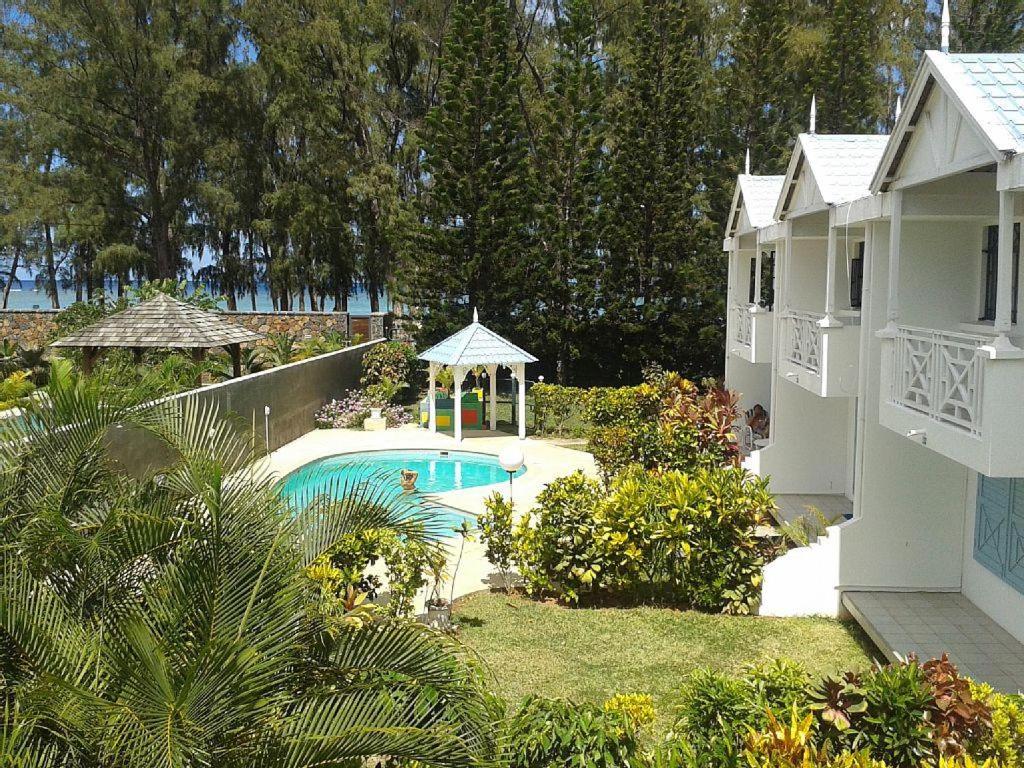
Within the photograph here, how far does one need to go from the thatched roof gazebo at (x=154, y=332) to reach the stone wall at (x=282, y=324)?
28.1ft

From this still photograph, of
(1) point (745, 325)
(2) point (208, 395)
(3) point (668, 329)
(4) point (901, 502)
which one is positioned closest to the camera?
(4) point (901, 502)

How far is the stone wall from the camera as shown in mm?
22312

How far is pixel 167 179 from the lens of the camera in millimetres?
28016

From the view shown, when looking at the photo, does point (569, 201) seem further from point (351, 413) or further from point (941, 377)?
point (941, 377)

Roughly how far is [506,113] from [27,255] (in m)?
26.2

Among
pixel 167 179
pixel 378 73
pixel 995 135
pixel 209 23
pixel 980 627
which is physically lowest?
pixel 980 627

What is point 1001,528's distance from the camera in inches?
258

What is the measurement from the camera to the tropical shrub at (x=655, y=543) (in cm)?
733

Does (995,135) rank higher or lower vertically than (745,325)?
higher

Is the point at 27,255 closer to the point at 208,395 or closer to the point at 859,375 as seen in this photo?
the point at 208,395

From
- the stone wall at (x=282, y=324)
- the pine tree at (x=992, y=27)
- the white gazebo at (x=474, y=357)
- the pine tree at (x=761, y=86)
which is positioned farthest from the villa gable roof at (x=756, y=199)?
the pine tree at (x=992, y=27)

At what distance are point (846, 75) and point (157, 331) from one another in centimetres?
1606

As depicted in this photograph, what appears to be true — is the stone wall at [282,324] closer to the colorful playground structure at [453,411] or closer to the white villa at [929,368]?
the colorful playground structure at [453,411]

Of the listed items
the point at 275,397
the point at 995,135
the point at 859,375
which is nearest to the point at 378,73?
the point at 275,397
